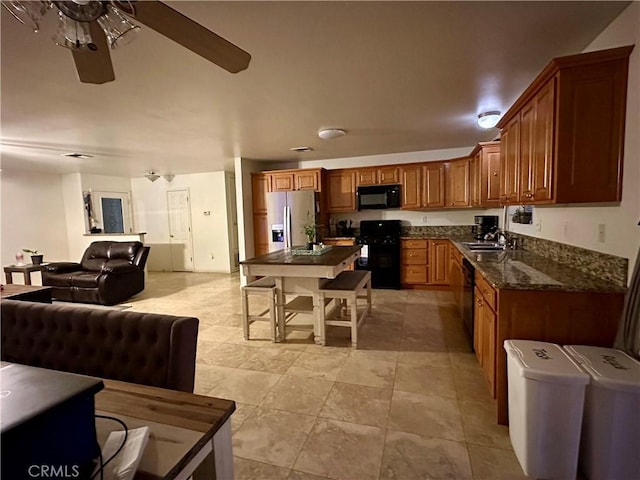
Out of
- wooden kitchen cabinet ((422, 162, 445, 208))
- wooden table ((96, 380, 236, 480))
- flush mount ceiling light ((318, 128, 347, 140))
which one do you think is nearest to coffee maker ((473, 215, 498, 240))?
wooden kitchen cabinet ((422, 162, 445, 208))

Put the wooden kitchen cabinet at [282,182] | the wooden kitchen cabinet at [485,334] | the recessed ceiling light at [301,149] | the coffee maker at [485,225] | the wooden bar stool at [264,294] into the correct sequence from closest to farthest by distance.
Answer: the wooden kitchen cabinet at [485,334]
the wooden bar stool at [264,294]
the coffee maker at [485,225]
the recessed ceiling light at [301,149]
the wooden kitchen cabinet at [282,182]

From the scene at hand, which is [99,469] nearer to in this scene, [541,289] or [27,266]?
[541,289]

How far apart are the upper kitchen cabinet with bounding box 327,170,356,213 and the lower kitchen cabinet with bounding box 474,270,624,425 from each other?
12.6 feet

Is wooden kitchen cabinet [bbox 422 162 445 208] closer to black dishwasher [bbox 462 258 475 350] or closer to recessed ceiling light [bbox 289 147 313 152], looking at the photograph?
recessed ceiling light [bbox 289 147 313 152]

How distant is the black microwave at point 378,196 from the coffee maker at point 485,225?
4.30ft

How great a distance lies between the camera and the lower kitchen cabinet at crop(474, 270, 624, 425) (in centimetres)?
176

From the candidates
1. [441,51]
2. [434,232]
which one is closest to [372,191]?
[434,232]

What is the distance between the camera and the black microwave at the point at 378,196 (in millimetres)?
5395

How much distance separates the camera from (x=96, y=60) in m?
1.42

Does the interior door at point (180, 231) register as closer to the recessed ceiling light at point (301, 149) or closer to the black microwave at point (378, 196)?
the recessed ceiling light at point (301, 149)

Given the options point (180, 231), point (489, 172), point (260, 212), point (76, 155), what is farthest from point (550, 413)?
point (180, 231)

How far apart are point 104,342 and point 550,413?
217 centimetres

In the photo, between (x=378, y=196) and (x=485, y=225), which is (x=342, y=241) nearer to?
(x=378, y=196)

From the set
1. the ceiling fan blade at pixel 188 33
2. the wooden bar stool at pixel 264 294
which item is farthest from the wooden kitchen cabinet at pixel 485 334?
the ceiling fan blade at pixel 188 33
